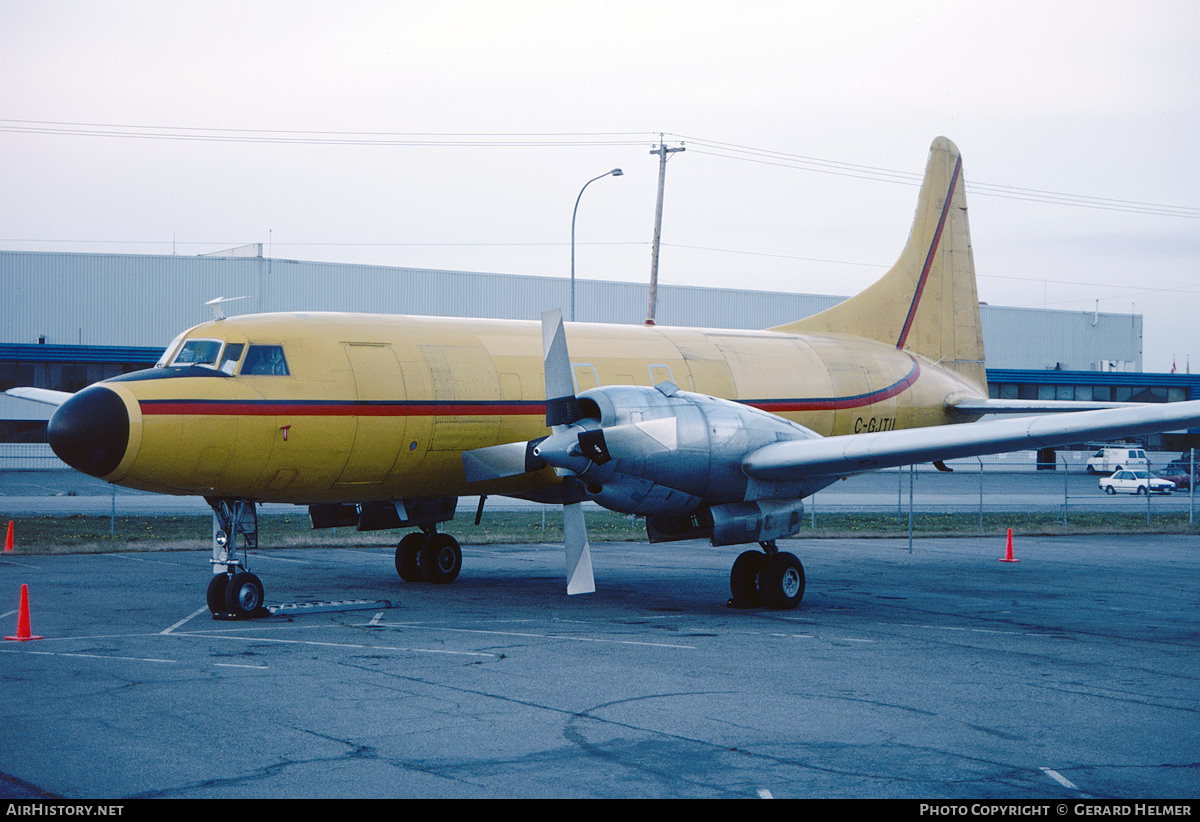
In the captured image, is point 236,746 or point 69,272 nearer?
point 236,746

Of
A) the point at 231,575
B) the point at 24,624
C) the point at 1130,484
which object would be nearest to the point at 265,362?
the point at 231,575

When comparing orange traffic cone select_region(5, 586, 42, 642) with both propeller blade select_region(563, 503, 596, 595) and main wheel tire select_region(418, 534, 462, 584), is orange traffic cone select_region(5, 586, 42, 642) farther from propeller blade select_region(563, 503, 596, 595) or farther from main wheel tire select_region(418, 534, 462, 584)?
main wheel tire select_region(418, 534, 462, 584)

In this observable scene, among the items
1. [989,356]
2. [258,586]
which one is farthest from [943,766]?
[989,356]

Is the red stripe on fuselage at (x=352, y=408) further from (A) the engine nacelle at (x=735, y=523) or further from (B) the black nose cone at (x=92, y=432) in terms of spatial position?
(A) the engine nacelle at (x=735, y=523)

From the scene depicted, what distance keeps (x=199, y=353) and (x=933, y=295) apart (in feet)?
46.2

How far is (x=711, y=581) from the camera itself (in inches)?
723

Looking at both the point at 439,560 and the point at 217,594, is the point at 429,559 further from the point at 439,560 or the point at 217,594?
the point at 217,594

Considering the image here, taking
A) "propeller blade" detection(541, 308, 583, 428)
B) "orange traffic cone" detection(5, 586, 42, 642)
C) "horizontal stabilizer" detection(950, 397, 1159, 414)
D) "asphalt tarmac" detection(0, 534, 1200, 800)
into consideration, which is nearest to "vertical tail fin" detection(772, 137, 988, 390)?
"horizontal stabilizer" detection(950, 397, 1159, 414)

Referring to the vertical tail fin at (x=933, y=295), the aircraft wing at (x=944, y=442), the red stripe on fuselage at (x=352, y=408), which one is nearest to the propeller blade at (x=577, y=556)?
the red stripe on fuselage at (x=352, y=408)

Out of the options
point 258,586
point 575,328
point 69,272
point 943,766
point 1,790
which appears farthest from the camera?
point 69,272

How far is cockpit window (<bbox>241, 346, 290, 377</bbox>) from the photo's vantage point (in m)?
13.9

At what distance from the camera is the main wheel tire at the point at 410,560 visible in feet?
58.7

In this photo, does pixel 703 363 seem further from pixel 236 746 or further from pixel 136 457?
pixel 236 746

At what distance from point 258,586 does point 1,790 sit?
704cm
